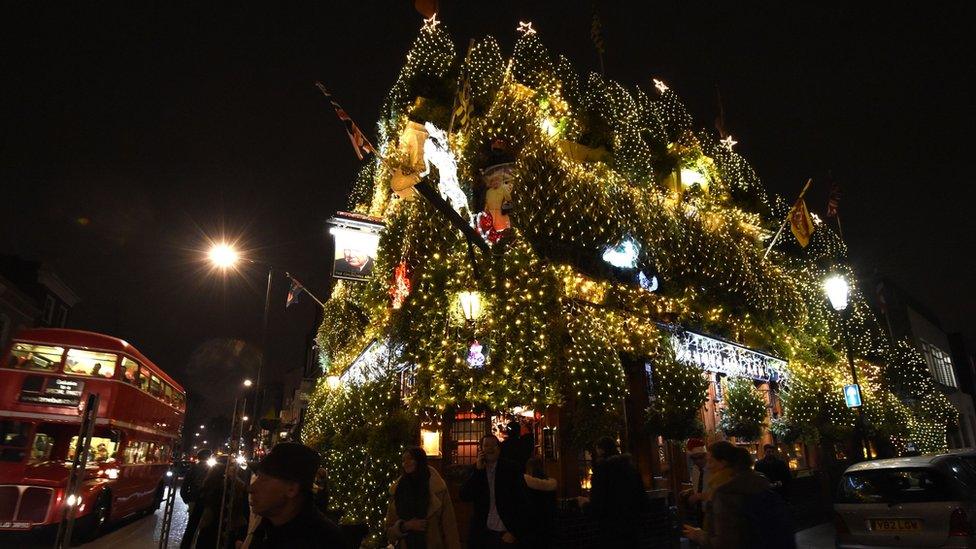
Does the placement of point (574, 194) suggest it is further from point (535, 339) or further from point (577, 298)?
point (535, 339)

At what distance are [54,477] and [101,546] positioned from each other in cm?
259

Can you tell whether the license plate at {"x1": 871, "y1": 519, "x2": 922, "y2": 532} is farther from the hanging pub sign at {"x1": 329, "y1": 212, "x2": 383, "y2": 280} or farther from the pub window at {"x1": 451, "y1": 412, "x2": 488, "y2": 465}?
the hanging pub sign at {"x1": 329, "y1": 212, "x2": 383, "y2": 280}

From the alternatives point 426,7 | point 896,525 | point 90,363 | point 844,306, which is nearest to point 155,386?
point 90,363

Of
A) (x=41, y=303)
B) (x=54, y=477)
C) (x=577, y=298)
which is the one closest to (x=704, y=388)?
(x=577, y=298)

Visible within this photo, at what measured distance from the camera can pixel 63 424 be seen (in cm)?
1218

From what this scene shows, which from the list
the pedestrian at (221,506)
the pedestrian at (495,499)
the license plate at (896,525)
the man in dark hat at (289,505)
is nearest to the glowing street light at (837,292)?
the license plate at (896,525)

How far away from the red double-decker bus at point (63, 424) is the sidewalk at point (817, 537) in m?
15.4

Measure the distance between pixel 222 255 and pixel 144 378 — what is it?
410 cm

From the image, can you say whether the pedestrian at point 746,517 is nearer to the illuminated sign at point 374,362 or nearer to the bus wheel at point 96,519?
the illuminated sign at point 374,362

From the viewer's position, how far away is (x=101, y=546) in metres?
13.1

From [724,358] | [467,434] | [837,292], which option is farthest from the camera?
[837,292]

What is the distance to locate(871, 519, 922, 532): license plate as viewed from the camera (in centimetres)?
707

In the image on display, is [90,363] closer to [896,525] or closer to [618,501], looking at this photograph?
[618,501]

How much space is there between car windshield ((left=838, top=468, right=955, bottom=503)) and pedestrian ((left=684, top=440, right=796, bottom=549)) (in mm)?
→ 4940
